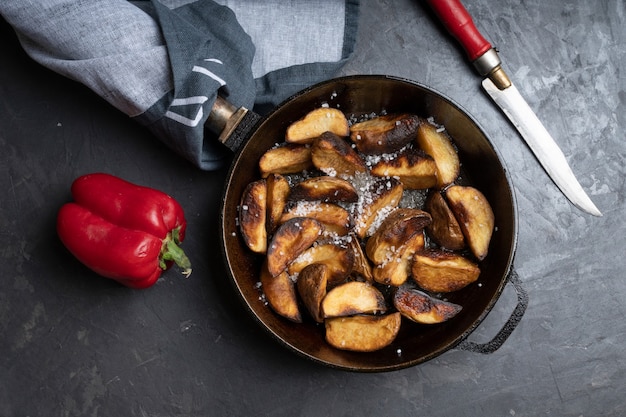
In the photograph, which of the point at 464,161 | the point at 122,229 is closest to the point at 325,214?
the point at 464,161

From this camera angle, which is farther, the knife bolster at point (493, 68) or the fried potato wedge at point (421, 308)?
the knife bolster at point (493, 68)

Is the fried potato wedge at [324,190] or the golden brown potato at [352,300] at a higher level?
the fried potato wedge at [324,190]

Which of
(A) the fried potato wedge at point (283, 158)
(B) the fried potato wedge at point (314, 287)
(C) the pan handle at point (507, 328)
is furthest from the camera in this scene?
(C) the pan handle at point (507, 328)

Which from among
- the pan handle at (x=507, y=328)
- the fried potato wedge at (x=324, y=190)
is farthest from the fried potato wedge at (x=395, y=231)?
the pan handle at (x=507, y=328)

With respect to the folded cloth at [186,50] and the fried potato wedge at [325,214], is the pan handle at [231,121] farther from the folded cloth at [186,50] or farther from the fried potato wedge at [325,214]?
the fried potato wedge at [325,214]

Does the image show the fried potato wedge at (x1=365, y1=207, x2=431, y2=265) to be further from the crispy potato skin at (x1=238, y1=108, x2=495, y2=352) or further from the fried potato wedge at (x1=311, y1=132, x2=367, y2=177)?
the fried potato wedge at (x1=311, y1=132, x2=367, y2=177)

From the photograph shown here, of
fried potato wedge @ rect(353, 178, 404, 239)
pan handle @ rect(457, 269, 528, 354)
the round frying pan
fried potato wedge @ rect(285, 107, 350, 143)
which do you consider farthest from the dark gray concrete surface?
fried potato wedge @ rect(353, 178, 404, 239)
